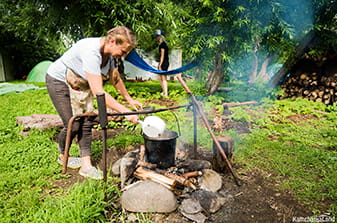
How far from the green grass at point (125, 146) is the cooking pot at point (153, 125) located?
0.64 m

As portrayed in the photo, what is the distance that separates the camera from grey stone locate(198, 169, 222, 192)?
2.21 meters

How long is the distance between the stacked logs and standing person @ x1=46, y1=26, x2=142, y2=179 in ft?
20.7

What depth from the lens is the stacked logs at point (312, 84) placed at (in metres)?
6.30

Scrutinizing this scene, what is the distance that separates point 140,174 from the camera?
2.21 m

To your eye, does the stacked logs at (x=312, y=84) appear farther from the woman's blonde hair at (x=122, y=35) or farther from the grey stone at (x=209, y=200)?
the woman's blonde hair at (x=122, y=35)

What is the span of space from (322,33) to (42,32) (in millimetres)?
8930

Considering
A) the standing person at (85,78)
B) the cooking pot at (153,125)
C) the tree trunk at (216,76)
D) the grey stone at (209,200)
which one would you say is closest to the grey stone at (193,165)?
the grey stone at (209,200)

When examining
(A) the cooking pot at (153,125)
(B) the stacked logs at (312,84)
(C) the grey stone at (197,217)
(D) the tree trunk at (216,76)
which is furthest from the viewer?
(D) the tree trunk at (216,76)

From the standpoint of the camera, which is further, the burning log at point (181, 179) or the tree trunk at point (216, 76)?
the tree trunk at point (216, 76)

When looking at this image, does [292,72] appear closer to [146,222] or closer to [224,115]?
[224,115]

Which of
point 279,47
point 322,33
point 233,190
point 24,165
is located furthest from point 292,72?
point 24,165

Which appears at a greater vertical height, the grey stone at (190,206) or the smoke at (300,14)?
the smoke at (300,14)

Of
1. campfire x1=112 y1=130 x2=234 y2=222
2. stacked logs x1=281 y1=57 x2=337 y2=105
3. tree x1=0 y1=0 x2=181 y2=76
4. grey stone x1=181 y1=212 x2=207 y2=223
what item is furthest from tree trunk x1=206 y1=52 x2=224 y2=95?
grey stone x1=181 y1=212 x2=207 y2=223

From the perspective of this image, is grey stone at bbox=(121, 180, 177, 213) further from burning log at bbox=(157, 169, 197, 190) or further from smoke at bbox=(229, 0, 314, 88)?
smoke at bbox=(229, 0, 314, 88)
